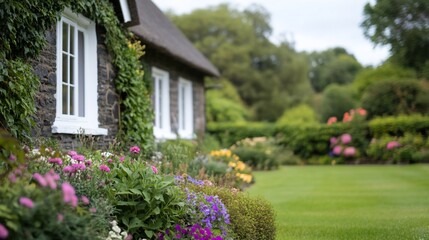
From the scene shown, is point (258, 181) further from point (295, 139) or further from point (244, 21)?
point (244, 21)

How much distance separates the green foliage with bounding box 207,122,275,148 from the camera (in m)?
22.2

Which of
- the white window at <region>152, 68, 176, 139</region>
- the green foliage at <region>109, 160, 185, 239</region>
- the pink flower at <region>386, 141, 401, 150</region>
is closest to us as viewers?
the green foliage at <region>109, 160, 185, 239</region>

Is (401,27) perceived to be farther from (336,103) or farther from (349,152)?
(336,103)

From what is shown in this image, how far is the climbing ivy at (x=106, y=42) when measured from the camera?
18.8 feet

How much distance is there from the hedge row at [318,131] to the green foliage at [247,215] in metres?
15.0

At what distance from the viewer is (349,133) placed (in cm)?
2016

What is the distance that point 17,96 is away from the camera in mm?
5738

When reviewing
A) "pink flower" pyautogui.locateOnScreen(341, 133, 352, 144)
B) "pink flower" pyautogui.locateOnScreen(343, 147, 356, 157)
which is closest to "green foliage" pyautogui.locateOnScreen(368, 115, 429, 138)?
"pink flower" pyautogui.locateOnScreen(341, 133, 352, 144)

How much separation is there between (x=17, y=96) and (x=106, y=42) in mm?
2784

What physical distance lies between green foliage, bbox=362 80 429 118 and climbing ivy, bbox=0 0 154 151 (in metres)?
15.3

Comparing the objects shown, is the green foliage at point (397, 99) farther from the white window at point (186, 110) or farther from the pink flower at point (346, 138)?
the white window at point (186, 110)

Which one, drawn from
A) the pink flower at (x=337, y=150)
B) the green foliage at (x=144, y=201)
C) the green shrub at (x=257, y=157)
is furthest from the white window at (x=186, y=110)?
the green foliage at (x=144, y=201)

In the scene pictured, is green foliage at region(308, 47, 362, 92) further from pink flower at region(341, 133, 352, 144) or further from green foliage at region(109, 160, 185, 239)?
green foliage at region(109, 160, 185, 239)

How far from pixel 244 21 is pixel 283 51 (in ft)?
14.9
